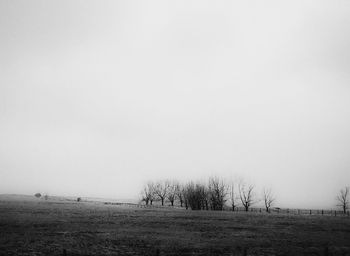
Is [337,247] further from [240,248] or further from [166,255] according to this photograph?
[166,255]

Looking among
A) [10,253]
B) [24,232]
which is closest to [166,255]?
[10,253]

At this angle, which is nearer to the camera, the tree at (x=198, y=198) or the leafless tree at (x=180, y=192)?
the tree at (x=198, y=198)

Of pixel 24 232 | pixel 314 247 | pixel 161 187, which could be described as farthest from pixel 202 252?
pixel 161 187

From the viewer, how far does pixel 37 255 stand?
19.7m

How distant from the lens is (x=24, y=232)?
2892cm

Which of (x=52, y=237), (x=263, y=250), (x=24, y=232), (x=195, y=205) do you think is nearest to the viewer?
(x=263, y=250)

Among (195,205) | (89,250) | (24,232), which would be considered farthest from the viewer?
(195,205)

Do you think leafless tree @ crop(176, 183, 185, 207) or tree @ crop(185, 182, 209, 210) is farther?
leafless tree @ crop(176, 183, 185, 207)

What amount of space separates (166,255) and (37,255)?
849 cm

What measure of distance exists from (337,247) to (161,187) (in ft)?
399

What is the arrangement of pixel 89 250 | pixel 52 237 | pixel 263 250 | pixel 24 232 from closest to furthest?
pixel 89 250
pixel 263 250
pixel 52 237
pixel 24 232

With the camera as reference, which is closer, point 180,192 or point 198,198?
point 198,198

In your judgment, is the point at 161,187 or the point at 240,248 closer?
the point at 240,248

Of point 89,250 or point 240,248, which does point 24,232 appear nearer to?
point 89,250
